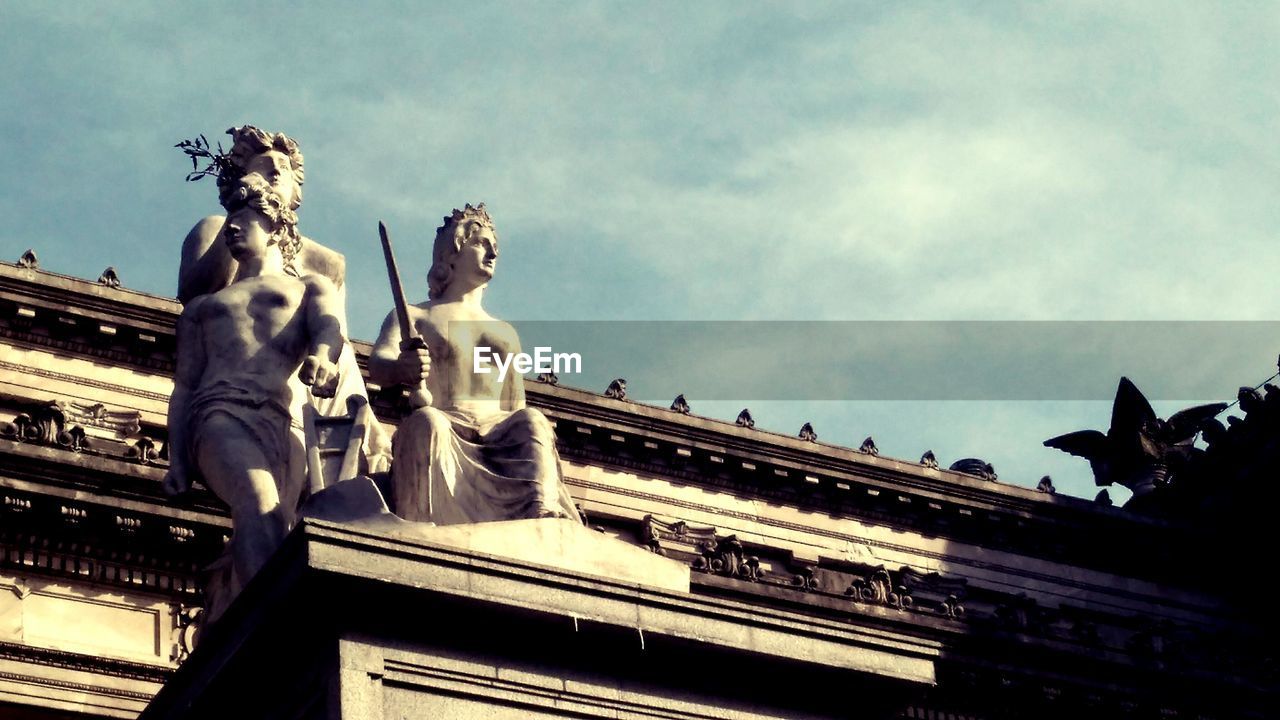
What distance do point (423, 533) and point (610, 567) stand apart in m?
0.99

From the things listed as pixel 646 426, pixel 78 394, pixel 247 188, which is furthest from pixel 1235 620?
pixel 247 188

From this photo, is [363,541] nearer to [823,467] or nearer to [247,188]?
[247,188]

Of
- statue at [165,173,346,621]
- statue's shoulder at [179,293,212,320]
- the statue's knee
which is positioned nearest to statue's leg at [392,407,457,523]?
the statue's knee

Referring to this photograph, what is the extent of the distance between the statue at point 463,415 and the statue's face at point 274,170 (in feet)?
3.04

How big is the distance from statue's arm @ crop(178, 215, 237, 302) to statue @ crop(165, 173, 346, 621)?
7 centimetres

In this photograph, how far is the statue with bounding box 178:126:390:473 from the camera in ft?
49.1

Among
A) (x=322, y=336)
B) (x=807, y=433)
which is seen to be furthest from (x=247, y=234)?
(x=807, y=433)

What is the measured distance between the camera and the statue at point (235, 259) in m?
15.0

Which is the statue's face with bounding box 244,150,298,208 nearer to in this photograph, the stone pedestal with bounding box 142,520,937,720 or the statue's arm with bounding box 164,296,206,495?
the statue's arm with bounding box 164,296,206,495

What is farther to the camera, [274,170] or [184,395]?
[274,170]

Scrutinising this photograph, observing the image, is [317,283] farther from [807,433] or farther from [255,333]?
[807,433]

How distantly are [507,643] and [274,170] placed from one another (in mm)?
4141

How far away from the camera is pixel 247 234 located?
588 inches

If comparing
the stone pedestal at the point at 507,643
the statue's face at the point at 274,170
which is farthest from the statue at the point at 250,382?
the stone pedestal at the point at 507,643
